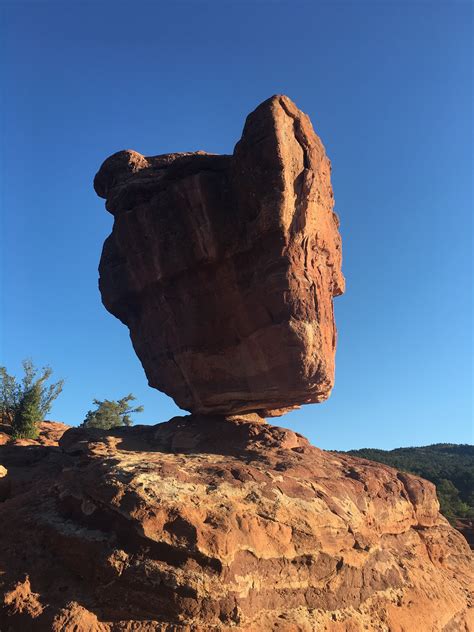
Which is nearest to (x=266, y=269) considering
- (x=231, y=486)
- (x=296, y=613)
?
(x=231, y=486)

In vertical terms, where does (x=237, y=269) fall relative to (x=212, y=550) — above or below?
above

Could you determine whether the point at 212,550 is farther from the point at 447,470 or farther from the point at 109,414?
the point at 447,470

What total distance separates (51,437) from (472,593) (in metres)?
17.1

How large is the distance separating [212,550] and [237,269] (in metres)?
8.35

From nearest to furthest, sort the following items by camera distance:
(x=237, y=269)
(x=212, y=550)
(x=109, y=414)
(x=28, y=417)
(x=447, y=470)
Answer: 1. (x=212, y=550)
2. (x=237, y=269)
3. (x=28, y=417)
4. (x=109, y=414)
5. (x=447, y=470)

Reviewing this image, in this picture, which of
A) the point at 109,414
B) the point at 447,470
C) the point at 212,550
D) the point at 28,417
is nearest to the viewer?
the point at 212,550

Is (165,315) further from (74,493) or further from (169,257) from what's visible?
(74,493)

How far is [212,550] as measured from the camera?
24.0 ft

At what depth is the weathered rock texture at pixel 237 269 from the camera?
12664 mm

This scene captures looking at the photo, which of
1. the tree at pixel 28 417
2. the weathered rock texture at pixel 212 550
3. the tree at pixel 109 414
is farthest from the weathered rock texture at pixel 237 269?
the tree at pixel 109 414

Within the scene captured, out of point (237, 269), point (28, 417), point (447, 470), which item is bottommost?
point (28, 417)

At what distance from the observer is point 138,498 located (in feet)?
25.1

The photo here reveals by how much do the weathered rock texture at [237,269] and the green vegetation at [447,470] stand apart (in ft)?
79.5

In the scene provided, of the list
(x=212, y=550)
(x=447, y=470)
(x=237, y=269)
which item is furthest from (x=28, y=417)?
(x=447, y=470)
